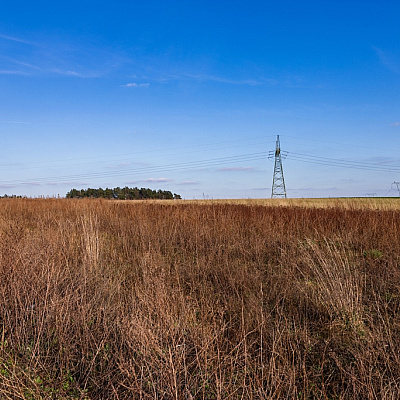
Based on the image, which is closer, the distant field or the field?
the field

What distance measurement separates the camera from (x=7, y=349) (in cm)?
274

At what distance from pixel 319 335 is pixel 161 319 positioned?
67.7 inches

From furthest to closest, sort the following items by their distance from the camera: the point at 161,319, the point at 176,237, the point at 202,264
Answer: the point at 176,237 < the point at 202,264 < the point at 161,319

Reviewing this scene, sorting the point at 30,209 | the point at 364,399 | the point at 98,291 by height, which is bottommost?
the point at 364,399

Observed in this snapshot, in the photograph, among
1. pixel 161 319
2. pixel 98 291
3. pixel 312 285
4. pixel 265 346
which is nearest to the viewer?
pixel 161 319

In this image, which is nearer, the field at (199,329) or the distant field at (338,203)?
the field at (199,329)

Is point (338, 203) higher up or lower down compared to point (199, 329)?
higher up

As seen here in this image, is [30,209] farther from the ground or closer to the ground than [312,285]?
farther from the ground

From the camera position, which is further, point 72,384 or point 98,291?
point 98,291

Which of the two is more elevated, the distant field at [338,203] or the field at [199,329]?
the distant field at [338,203]

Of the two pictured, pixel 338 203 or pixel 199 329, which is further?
pixel 338 203

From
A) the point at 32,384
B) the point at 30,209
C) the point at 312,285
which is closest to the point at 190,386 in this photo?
the point at 32,384

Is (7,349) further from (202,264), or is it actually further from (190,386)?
(202,264)

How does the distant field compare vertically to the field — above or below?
above
